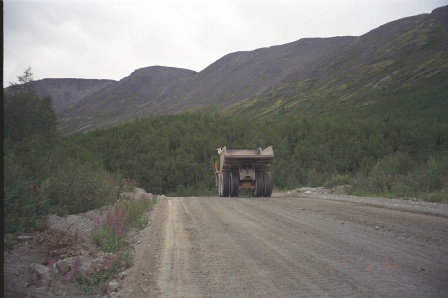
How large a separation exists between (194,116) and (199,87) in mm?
116478

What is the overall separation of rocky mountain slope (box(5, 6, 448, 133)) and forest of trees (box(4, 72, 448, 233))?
28.7ft

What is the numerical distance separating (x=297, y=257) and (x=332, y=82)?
318 feet

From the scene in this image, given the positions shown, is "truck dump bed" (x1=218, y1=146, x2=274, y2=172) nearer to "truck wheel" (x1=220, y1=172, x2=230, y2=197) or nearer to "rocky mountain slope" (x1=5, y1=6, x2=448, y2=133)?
"truck wheel" (x1=220, y1=172, x2=230, y2=197)

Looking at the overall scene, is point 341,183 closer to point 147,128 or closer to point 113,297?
point 113,297

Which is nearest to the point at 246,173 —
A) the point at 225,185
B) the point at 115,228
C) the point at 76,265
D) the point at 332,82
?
the point at 225,185

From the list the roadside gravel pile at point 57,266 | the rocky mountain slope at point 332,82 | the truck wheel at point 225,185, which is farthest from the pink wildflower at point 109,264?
the rocky mountain slope at point 332,82

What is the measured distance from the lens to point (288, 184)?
89.4 feet

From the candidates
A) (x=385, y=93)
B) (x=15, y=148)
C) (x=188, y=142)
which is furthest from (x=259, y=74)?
(x=15, y=148)

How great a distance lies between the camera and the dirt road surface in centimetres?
403

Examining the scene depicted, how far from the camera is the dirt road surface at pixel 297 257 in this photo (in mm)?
4031

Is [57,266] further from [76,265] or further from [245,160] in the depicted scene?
[245,160]

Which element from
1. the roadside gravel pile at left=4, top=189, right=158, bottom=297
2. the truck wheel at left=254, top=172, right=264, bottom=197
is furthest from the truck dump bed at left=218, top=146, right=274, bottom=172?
the roadside gravel pile at left=4, top=189, right=158, bottom=297

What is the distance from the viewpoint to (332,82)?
9531 cm

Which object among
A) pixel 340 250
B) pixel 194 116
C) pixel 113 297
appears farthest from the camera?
pixel 194 116
